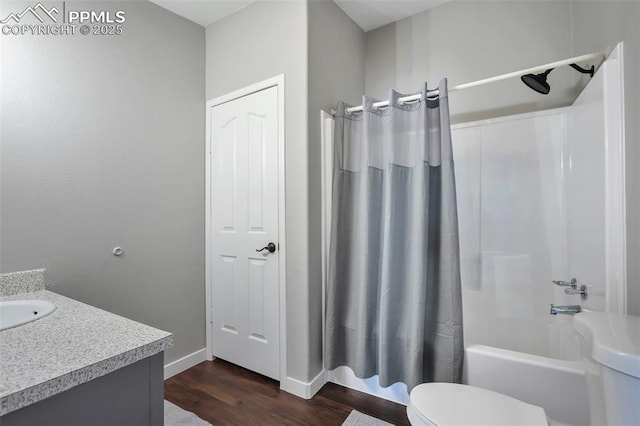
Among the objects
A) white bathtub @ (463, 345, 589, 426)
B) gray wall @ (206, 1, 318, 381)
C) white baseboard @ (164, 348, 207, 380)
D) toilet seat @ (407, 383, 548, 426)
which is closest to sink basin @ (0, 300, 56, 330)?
white baseboard @ (164, 348, 207, 380)

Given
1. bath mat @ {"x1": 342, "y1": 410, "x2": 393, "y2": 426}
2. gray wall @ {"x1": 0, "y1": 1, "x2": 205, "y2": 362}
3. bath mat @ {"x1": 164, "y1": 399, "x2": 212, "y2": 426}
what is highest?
gray wall @ {"x1": 0, "y1": 1, "x2": 205, "y2": 362}

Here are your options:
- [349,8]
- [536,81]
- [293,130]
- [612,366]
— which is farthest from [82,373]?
[349,8]

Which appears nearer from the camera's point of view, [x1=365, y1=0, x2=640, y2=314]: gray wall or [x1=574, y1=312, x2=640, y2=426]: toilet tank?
[x1=574, y1=312, x2=640, y2=426]: toilet tank

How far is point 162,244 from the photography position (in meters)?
2.12

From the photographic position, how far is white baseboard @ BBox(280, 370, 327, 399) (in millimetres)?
1866

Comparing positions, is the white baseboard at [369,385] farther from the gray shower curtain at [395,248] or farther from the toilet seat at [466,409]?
the toilet seat at [466,409]

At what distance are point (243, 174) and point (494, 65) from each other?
1.92m

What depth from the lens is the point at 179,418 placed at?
66.2 inches

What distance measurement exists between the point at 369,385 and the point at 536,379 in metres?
0.92

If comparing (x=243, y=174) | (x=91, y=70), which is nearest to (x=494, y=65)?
(x=243, y=174)

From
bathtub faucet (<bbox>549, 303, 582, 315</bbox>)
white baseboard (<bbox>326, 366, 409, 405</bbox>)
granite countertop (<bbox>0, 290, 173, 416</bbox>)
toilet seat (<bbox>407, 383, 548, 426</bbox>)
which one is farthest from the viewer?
white baseboard (<bbox>326, 366, 409, 405</bbox>)

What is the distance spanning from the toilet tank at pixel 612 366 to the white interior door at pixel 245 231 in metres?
1.57

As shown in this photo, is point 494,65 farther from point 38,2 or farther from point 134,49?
point 38,2

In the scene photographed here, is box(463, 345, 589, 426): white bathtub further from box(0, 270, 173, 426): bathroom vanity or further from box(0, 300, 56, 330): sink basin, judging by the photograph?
box(0, 300, 56, 330): sink basin
